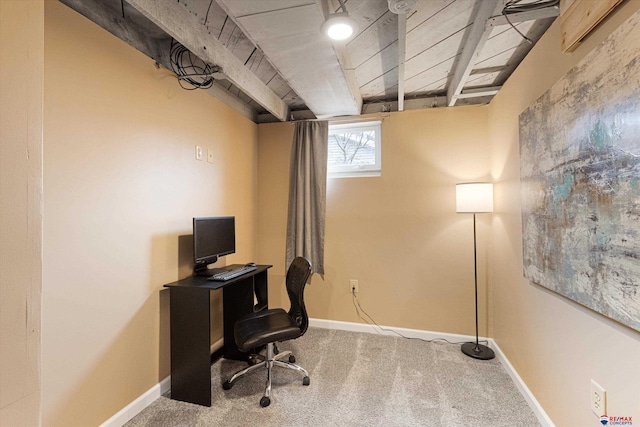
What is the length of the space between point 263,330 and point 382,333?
1531 mm

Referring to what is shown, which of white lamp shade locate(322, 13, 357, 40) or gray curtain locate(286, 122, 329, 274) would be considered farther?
gray curtain locate(286, 122, 329, 274)

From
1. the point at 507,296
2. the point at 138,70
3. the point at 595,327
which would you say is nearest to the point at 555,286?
the point at 595,327

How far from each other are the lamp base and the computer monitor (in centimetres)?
236

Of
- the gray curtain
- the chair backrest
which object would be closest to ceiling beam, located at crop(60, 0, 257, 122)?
the gray curtain

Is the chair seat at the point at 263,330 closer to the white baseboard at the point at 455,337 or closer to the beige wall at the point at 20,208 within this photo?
the white baseboard at the point at 455,337

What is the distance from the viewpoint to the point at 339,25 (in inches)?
59.1

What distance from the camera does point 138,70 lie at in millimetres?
1873

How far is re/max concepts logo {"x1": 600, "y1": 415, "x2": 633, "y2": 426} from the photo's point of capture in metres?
1.12

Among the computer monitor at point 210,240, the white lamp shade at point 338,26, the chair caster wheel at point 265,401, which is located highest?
the white lamp shade at point 338,26

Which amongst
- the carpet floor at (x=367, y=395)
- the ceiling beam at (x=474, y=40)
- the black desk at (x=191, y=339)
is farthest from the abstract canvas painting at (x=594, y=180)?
the black desk at (x=191, y=339)

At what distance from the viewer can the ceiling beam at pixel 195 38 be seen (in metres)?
1.51

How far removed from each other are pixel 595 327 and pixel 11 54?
2258 mm

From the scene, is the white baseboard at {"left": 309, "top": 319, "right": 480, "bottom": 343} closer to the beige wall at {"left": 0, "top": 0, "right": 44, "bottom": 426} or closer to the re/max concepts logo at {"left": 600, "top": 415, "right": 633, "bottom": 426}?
the re/max concepts logo at {"left": 600, "top": 415, "right": 633, "bottom": 426}

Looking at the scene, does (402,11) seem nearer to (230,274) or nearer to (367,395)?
(230,274)
